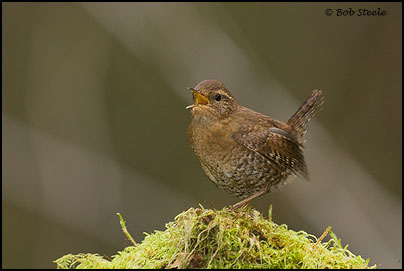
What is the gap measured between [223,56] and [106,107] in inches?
82.2

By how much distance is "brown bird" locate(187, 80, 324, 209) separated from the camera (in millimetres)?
3084

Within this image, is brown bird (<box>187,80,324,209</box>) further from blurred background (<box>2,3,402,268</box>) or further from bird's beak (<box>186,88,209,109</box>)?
blurred background (<box>2,3,402,268</box>)

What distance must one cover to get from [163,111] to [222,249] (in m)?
5.29

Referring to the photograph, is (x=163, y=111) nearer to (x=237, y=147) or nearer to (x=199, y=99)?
(x=199, y=99)

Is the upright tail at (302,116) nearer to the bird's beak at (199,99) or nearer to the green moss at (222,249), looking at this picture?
the bird's beak at (199,99)

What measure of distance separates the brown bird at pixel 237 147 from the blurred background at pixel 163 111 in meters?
2.55

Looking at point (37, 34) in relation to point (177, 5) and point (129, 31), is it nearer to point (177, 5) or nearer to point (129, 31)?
point (129, 31)

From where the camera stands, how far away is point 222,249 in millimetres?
2014

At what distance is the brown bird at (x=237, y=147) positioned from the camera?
308cm

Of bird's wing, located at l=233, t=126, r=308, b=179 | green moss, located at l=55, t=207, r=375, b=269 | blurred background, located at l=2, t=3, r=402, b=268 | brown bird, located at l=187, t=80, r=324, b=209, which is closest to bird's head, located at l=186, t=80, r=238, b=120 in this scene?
brown bird, located at l=187, t=80, r=324, b=209

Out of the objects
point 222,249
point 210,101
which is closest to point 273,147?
point 210,101

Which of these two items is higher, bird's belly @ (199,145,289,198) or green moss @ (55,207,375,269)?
bird's belly @ (199,145,289,198)

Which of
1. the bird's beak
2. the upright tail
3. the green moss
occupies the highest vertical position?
the upright tail

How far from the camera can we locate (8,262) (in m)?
6.55
